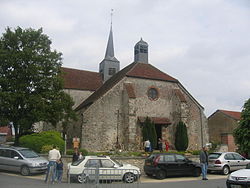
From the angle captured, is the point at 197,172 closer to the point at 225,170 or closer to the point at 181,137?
the point at 225,170

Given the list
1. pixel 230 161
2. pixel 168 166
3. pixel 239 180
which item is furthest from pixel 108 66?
pixel 239 180

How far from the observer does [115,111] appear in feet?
79.6

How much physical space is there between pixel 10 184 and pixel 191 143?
19.1 m

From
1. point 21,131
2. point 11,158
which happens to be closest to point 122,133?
point 21,131

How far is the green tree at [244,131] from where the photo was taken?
1550cm

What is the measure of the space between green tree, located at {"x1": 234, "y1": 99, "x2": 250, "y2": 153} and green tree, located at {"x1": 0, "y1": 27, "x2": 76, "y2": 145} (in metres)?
12.9

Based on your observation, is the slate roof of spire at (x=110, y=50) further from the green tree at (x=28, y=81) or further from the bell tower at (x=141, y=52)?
the green tree at (x=28, y=81)

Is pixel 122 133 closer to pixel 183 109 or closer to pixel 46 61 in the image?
pixel 183 109

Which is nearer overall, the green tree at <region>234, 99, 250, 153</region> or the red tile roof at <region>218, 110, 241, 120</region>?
the green tree at <region>234, 99, 250, 153</region>

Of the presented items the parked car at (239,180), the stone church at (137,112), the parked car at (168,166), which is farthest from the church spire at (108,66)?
the parked car at (239,180)

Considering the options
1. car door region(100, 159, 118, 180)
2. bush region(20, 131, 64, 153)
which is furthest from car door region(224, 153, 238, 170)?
bush region(20, 131, 64, 153)

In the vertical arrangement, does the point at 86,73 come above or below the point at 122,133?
above

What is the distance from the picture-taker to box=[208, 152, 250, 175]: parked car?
14977 millimetres

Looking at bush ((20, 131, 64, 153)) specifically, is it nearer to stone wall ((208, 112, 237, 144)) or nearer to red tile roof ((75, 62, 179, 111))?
red tile roof ((75, 62, 179, 111))
